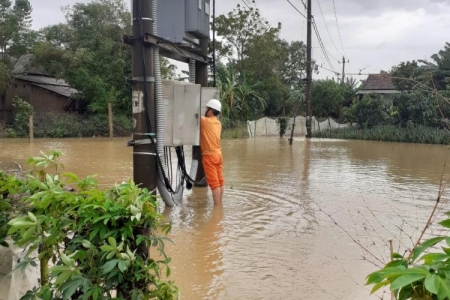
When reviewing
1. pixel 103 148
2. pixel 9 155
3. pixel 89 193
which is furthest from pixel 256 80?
pixel 89 193

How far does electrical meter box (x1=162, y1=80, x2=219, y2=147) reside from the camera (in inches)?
300

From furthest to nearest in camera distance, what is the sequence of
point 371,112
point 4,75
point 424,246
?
point 371,112
point 4,75
point 424,246

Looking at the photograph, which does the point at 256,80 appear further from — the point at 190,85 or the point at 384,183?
the point at 190,85

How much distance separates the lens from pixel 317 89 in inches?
1464

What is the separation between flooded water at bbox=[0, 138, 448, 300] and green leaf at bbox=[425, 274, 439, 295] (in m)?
1.27

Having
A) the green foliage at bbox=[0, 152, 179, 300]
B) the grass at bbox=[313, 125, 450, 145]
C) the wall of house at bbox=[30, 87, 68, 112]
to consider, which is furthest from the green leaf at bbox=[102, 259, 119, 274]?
the wall of house at bbox=[30, 87, 68, 112]

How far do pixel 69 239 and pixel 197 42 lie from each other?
20.9 feet

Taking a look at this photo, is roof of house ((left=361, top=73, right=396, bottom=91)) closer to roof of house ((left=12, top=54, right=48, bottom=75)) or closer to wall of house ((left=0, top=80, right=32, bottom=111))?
roof of house ((left=12, top=54, right=48, bottom=75))

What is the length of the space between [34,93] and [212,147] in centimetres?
2698

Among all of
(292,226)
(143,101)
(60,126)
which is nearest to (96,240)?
(143,101)

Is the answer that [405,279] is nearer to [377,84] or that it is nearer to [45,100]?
[45,100]

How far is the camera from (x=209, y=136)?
8.01 metres

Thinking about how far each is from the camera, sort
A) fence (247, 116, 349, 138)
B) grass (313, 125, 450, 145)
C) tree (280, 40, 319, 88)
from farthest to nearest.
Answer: tree (280, 40, 319, 88)
fence (247, 116, 349, 138)
grass (313, 125, 450, 145)

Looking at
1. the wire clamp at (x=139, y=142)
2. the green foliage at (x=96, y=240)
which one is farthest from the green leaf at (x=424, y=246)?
the wire clamp at (x=139, y=142)
